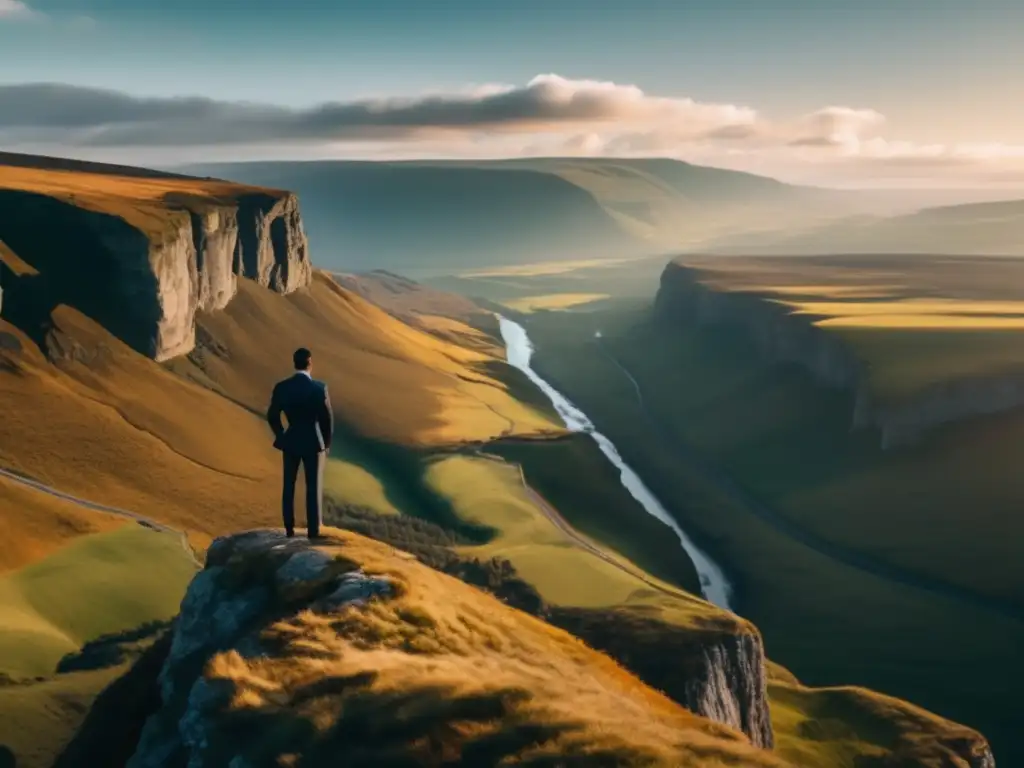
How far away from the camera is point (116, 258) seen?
402 ft

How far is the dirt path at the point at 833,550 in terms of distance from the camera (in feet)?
329

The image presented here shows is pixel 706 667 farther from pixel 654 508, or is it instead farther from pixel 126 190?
pixel 126 190

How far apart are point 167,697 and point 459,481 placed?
353ft

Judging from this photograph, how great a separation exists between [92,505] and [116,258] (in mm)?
46006

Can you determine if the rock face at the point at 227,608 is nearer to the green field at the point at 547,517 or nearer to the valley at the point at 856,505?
the green field at the point at 547,517


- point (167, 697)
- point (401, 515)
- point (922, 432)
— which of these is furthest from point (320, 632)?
point (922, 432)

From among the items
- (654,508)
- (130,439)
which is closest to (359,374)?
(654,508)

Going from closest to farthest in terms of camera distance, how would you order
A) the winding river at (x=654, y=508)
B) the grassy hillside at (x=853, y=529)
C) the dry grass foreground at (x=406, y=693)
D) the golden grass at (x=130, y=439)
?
the dry grass foreground at (x=406, y=693) < the grassy hillside at (x=853, y=529) < the golden grass at (x=130, y=439) < the winding river at (x=654, y=508)

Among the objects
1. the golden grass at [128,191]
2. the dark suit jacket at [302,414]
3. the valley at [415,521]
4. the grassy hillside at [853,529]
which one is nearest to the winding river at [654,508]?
the valley at [415,521]

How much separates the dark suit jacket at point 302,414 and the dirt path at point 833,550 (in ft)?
313

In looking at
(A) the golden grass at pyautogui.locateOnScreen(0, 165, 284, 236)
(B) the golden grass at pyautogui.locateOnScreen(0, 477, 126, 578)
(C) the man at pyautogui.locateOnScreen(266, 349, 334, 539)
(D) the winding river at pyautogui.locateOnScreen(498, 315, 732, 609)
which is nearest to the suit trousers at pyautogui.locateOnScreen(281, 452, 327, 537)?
(C) the man at pyautogui.locateOnScreen(266, 349, 334, 539)

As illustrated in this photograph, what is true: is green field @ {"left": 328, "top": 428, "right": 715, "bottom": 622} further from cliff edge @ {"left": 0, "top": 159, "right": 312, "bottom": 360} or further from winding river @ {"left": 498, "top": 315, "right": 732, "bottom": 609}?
cliff edge @ {"left": 0, "top": 159, "right": 312, "bottom": 360}

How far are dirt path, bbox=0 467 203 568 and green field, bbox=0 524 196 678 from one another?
6.98ft

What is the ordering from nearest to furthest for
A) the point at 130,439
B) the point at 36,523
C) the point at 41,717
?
the point at 41,717, the point at 36,523, the point at 130,439
